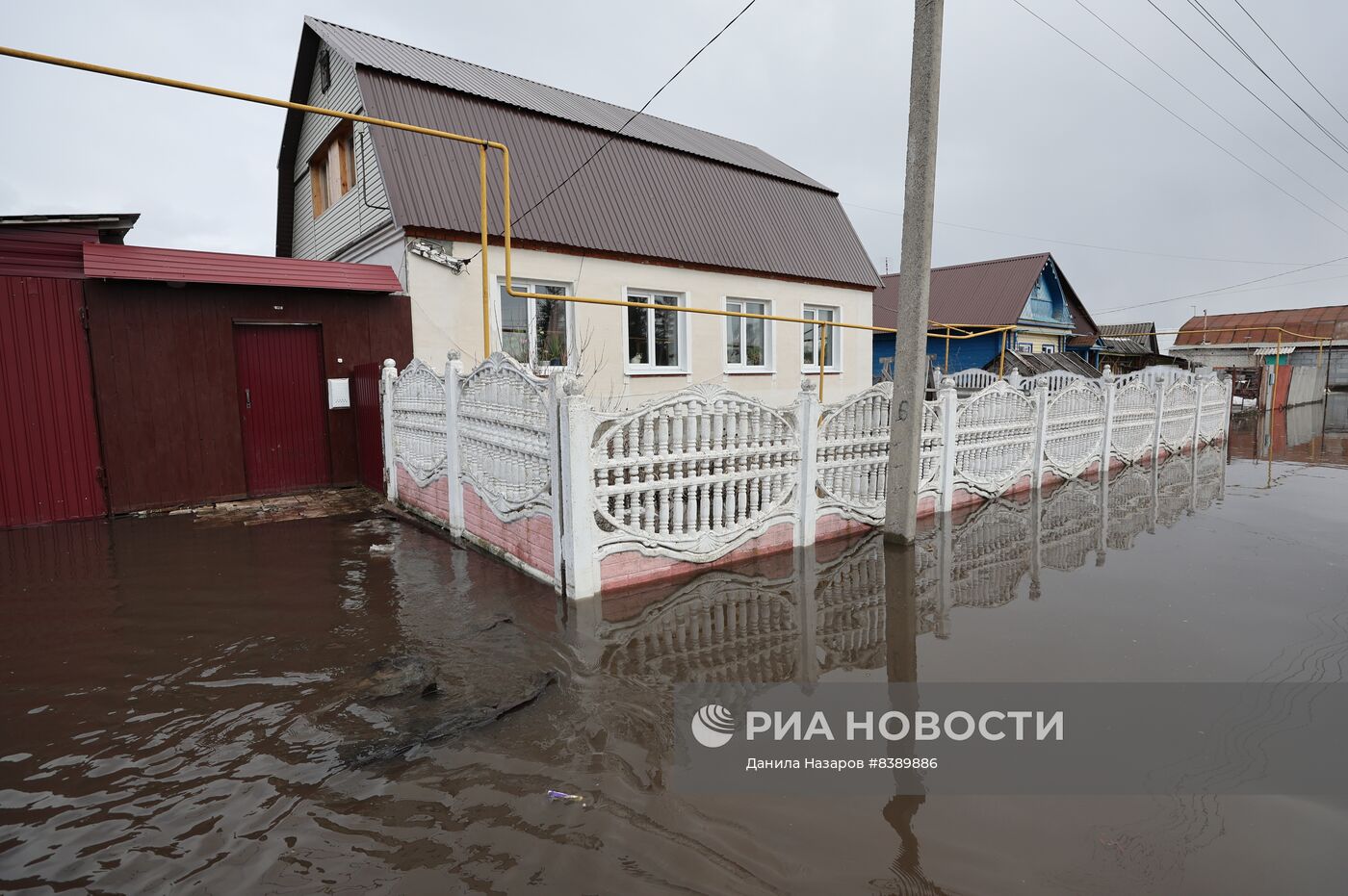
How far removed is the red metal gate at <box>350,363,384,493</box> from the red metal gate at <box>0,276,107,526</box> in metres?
2.96

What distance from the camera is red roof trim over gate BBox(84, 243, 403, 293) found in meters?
7.93

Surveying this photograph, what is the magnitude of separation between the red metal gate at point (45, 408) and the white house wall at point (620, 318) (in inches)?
156

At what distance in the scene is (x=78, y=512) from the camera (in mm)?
8117

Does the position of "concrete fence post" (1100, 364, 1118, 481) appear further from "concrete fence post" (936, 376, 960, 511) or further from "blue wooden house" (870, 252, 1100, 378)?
"blue wooden house" (870, 252, 1100, 378)

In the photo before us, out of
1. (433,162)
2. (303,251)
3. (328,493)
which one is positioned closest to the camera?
(328,493)

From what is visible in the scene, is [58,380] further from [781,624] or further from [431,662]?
[781,624]

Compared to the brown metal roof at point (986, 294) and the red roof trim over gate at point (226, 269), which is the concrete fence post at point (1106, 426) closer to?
the red roof trim over gate at point (226, 269)

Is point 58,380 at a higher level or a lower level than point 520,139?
lower

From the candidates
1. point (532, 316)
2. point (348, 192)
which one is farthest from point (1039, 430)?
point (348, 192)

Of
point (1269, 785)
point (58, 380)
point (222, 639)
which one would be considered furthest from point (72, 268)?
point (1269, 785)

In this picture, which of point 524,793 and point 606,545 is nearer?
point 524,793

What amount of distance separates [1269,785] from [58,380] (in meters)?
11.3

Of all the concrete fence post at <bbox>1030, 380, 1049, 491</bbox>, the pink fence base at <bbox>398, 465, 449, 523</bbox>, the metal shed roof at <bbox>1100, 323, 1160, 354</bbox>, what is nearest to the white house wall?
the pink fence base at <bbox>398, 465, 449, 523</bbox>

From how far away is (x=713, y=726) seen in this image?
336 cm
